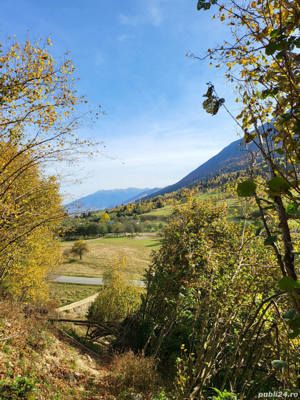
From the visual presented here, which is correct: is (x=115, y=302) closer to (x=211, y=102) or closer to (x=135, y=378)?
(x=135, y=378)

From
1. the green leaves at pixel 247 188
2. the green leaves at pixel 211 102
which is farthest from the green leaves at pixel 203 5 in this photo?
the green leaves at pixel 247 188

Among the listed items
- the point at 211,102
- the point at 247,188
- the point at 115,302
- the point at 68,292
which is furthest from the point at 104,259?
the point at 247,188

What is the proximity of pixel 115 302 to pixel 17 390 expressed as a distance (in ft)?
35.4

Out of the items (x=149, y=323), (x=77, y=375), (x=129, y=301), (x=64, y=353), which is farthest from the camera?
(x=129, y=301)

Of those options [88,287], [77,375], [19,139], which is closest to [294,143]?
[19,139]

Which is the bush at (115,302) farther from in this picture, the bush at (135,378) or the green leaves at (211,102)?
the green leaves at (211,102)

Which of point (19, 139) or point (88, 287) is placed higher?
point (19, 139)

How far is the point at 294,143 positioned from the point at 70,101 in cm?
505

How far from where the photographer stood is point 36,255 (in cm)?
1669

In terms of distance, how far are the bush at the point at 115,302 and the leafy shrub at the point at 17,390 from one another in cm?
944

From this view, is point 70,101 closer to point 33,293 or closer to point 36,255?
point 36,255

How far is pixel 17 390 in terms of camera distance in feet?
19.5

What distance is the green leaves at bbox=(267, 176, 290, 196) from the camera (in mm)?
1038

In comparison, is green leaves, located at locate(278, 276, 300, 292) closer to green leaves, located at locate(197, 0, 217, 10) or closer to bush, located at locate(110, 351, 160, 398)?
green leaves, located at locate(197, 0, 217, 10)
